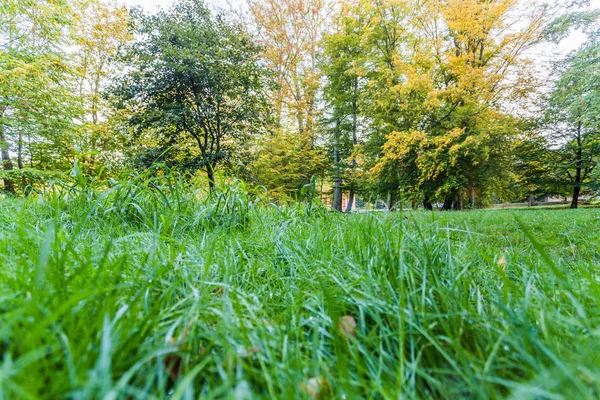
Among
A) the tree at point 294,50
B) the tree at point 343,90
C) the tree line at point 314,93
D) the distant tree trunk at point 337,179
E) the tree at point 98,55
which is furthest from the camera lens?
the distant tree trunk at point 337,179

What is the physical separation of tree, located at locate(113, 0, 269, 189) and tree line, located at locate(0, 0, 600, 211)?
0.04 metres

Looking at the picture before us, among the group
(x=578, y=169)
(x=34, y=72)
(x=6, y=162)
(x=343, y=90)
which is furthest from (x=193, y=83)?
(x=578, y=169)

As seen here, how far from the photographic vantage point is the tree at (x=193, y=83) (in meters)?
7.14

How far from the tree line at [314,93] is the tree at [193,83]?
4 cm

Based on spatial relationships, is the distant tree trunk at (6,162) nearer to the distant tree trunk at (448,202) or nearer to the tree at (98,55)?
the tree at (98,55)

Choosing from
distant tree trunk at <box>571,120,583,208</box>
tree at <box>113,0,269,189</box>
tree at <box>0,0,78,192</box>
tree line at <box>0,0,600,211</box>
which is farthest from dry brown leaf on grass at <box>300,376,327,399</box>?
distant tree trunk at <box>571,120,583,208</box>

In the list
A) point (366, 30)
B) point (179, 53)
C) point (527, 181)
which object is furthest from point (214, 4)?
point (527, 181)

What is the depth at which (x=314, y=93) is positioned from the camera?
12586mm

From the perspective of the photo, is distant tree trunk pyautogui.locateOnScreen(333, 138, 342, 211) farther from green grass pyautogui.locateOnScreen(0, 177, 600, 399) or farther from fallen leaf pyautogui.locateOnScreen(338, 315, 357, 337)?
fallen leaf pyautogui.locateOnScreen(338, 315, 357, 337)

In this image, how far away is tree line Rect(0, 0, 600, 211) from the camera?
22.4 feet

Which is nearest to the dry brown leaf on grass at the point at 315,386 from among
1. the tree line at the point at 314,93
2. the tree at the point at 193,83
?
the tree line at the point at 314,93

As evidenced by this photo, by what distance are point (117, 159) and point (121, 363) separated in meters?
11.3

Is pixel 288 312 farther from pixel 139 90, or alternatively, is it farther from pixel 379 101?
pixel 379 101

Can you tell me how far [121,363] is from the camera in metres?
0.41
